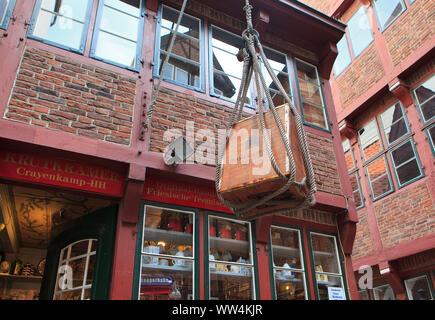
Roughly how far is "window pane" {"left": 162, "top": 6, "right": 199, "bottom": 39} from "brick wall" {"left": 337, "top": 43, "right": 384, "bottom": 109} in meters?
5.95

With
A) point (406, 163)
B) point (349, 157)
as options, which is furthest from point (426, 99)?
point (349, 157)

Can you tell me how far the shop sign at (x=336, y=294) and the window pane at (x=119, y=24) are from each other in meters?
4.67

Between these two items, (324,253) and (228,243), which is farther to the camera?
(324,253)

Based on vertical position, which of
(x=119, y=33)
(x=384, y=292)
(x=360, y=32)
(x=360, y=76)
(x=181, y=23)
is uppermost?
(x=360, y=32)

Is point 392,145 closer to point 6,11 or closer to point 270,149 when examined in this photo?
point 270,149

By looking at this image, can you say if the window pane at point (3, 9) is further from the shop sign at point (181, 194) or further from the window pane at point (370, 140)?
the window pane at point (370, 140)

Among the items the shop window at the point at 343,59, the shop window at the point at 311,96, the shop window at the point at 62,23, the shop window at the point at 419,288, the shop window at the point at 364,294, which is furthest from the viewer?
the shop window at the point at 343,59

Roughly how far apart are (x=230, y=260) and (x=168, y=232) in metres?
0.95

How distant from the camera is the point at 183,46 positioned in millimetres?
5508

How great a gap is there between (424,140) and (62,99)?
763cm

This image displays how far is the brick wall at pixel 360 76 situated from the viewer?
9781 millimetres

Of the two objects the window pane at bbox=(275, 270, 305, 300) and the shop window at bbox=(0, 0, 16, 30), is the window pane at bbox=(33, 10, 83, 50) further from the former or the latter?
the window pane at bbox=(275, 270, 305, 300)

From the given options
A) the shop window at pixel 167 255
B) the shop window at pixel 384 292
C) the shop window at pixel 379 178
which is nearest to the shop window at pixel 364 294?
the shop window at pixel 384 292

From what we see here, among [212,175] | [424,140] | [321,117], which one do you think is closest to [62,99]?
[212,175]
